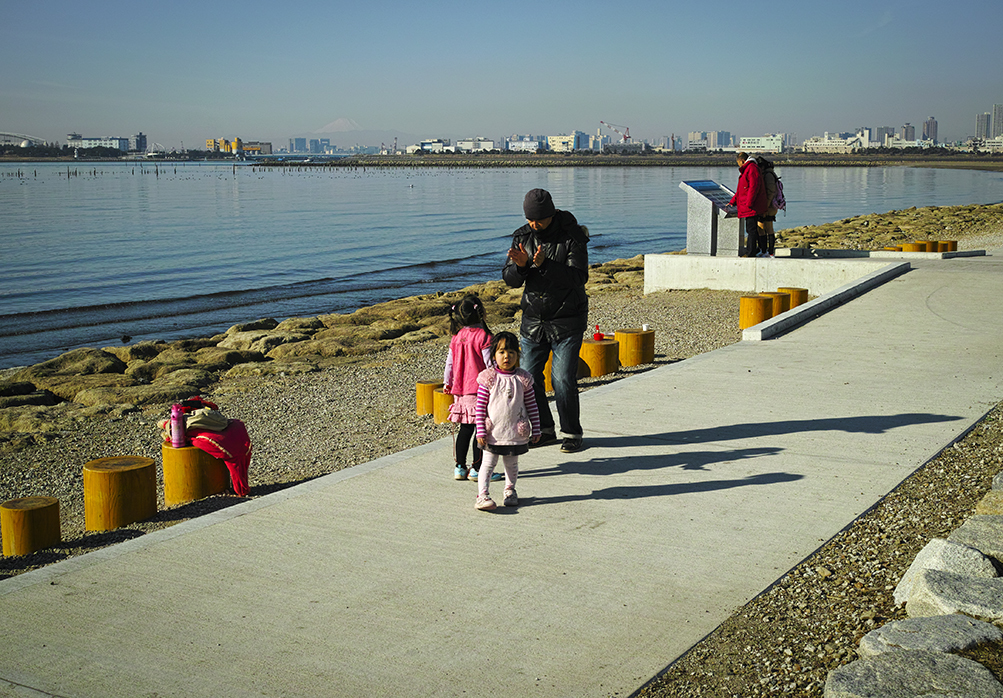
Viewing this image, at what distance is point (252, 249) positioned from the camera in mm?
40750

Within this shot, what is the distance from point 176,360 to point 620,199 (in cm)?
6589

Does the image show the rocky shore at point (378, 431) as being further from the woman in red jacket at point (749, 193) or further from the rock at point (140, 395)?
the woman in red jacket at point (749, 193)

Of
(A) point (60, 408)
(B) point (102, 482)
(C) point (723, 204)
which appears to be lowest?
(A) point (60, 408)

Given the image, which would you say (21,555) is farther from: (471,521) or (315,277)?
(315,277)

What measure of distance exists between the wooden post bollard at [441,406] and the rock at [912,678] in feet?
16.9

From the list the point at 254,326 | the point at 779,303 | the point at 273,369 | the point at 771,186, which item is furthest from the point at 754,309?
the point at 254,326

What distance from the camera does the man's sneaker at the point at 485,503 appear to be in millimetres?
5070

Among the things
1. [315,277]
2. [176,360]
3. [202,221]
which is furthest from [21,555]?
[202,221]

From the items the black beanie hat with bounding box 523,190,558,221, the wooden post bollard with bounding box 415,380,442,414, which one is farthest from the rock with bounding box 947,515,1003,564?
the wooden post bollard with bounding box 415,380,442,414

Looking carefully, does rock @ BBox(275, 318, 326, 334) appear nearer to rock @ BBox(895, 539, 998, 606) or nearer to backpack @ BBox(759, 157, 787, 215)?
backpack @ BBox(759, 157, 787, 215)

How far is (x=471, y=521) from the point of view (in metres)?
4.95

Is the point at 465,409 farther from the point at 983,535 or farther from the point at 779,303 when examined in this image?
the point at 779,303

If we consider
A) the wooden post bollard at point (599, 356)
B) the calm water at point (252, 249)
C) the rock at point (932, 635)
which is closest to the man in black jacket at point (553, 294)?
the rock at point (932, 635)

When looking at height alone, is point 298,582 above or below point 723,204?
below
